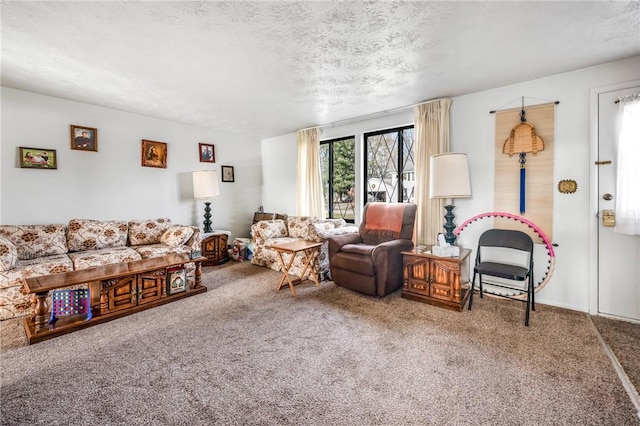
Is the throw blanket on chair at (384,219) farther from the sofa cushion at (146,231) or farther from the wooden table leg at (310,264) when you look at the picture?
the sofa cushion at (146,231)

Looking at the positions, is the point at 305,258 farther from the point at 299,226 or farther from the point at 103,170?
the point at 103,170

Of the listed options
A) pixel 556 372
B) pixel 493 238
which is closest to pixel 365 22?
pixel 493 238

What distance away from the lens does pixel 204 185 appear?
15.7 feet

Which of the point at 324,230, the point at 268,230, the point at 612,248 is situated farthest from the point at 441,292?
the point at 268,230

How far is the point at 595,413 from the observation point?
150cm

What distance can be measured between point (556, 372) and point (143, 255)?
13.8ft

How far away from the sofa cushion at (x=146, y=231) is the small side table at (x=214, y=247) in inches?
25.3

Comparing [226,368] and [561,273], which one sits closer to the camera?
[226,368]

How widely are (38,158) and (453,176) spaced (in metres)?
4.99

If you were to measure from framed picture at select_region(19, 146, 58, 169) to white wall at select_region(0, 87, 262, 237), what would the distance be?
0.06 metres

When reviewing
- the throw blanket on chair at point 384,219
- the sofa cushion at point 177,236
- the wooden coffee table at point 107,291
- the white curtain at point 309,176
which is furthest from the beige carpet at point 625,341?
the sofa cushion at point 177,236

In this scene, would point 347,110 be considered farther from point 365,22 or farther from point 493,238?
point 493,238

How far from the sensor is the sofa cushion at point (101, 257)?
10.2 feet

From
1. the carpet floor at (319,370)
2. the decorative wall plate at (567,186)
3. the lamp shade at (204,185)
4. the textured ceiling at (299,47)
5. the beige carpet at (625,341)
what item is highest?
the textured ceiling at (299,47)
